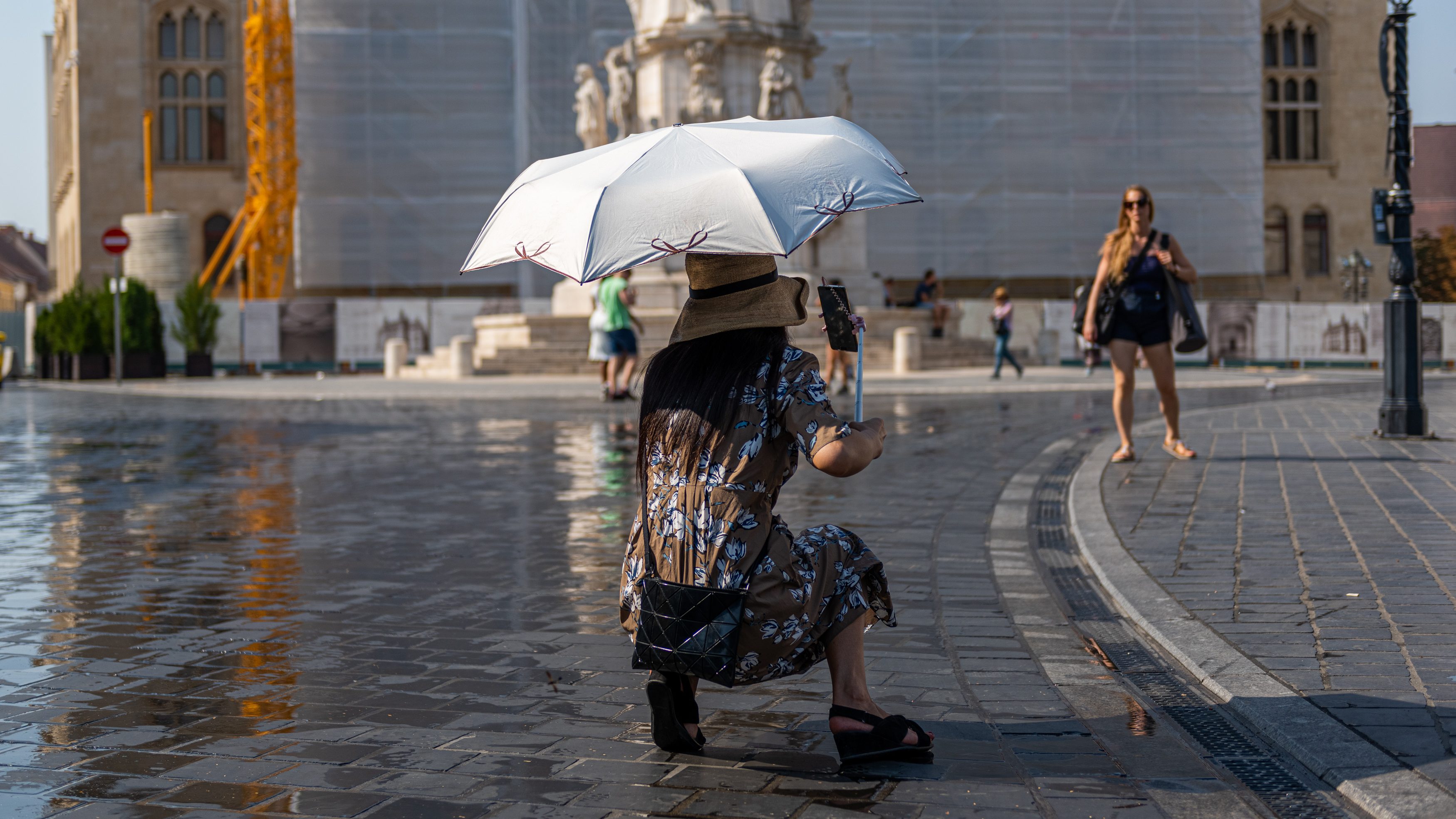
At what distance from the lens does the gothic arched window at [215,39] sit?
170 ft

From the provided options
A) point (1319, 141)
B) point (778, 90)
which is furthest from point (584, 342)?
point (1319, 141)

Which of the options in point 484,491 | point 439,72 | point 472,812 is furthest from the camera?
point 439,72

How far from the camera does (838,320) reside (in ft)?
12.2

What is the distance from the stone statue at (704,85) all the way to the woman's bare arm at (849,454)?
1075 inches

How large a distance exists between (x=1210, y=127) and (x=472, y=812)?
1666 inches

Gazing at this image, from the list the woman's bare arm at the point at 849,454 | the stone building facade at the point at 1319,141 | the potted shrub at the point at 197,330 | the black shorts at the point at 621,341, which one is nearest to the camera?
the woman's bare arm at the point at 849,454

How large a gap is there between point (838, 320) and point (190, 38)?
173 ft

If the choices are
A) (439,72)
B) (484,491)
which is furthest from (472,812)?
(439,72)

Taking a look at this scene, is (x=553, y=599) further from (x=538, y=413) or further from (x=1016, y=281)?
(x=1016, y=281)

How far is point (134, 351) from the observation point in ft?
104

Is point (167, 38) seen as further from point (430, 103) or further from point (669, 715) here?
point (669, 715)

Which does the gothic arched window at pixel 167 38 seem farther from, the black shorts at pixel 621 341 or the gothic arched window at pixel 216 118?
the black shorts at pixel 621 341

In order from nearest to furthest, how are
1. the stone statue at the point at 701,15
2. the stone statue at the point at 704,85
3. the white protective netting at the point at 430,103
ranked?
the stone statue at the point at 704,85 → the stone statue at the point at 701,15 → the white protective netting at the point at 430,103

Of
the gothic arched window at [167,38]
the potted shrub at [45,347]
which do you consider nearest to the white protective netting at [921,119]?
the potted shrub at [45,347]
